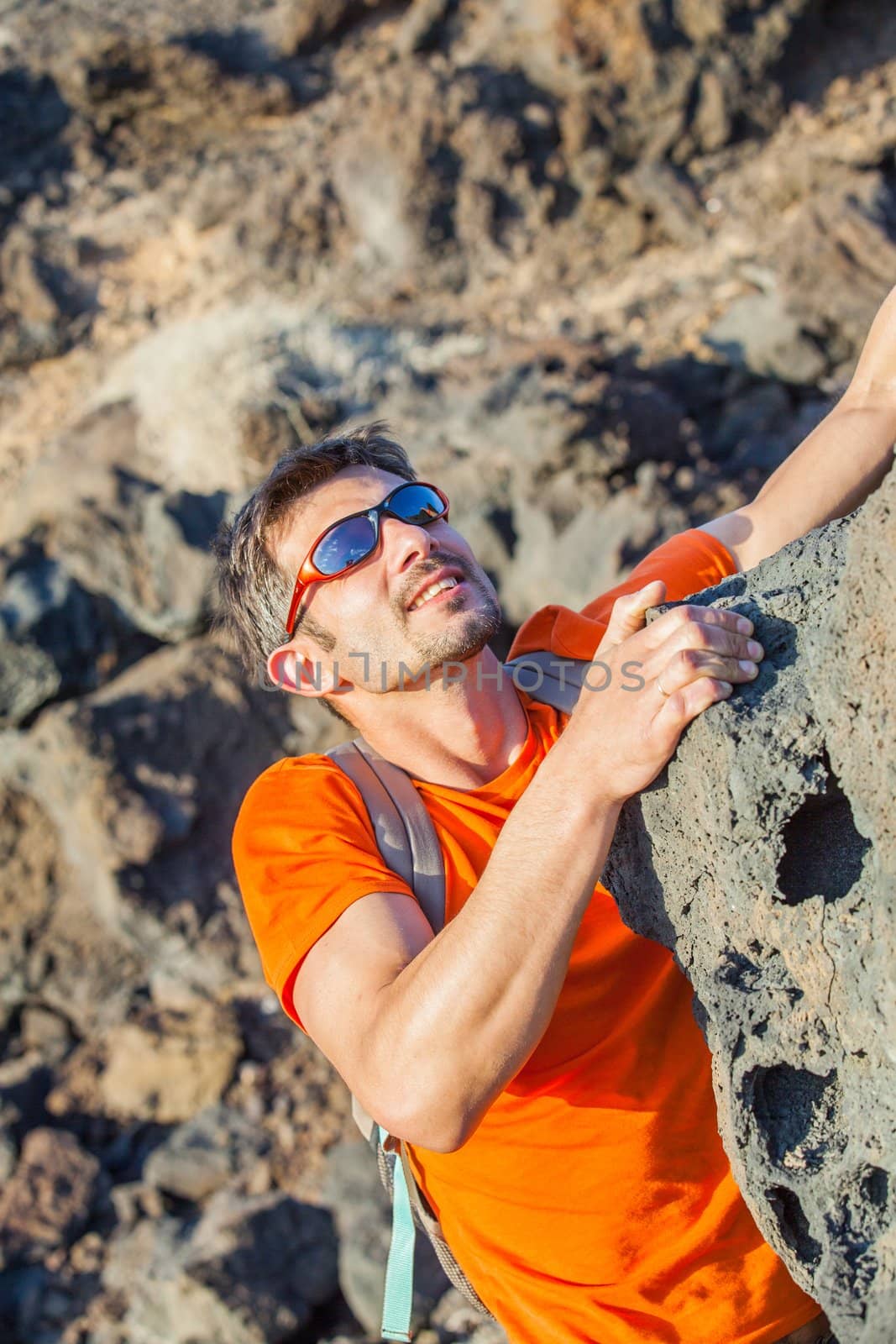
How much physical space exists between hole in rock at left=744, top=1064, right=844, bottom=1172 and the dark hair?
1212 mm

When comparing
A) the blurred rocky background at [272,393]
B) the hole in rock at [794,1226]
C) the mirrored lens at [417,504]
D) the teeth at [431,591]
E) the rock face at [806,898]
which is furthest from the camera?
the blurred rocky background at [272,393]

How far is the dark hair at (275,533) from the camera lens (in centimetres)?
260

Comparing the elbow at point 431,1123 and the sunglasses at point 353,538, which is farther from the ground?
the sunglasses at point 353,538

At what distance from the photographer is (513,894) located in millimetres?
1752

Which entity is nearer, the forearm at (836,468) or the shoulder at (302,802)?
the shoulder at (302,802)

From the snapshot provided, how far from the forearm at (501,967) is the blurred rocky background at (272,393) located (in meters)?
3.32

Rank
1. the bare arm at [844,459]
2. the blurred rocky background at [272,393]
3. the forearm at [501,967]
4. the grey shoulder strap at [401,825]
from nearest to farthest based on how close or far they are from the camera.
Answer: the forearm at [501,967]
the grey shoulder strap at [401,825]
the bare arm at [844,459]
the blurred rocky background at [272,393]

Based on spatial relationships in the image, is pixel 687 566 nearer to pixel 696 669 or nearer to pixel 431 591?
pixel 431 591

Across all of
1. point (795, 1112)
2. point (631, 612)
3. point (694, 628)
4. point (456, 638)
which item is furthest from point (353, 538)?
point (795, 1112)

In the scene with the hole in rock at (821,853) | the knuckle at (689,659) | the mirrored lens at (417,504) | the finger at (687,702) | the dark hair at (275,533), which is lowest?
the hole in rock at (821,853)

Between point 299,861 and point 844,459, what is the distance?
133cm

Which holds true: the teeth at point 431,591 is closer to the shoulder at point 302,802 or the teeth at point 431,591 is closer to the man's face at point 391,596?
the man's face at point 391,596

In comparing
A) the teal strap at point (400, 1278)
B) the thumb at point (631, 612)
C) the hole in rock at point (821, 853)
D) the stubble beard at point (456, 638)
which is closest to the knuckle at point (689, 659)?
the thumb at point (631, 612)

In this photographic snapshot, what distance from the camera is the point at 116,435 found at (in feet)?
29.7
